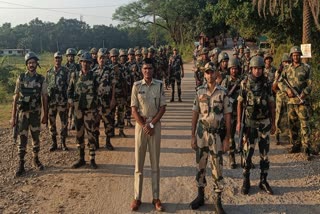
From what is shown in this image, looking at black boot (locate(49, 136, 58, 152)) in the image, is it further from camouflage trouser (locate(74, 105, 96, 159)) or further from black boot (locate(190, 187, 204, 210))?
black boot (locate(190, 187, 204, 210))

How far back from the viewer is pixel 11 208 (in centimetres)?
568

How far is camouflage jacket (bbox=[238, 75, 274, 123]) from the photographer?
6129 millimetres

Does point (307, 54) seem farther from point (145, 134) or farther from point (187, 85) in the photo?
point (187, 85)

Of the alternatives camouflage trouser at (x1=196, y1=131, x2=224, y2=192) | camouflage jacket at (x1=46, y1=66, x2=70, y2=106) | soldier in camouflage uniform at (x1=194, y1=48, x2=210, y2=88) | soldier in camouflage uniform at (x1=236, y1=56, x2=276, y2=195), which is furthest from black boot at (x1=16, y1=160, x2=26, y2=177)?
soldier in camouflage uniform at (x1=194, y1=48, x2=210, y2=88)

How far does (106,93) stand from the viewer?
8.90m

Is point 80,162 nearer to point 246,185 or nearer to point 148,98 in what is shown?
point 148,98

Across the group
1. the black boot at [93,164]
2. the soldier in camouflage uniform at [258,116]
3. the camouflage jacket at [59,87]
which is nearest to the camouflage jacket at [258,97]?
the soldier in camouflage uniform at [258,116]

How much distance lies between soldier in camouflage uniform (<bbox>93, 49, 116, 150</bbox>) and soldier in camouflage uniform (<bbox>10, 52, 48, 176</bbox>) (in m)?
1.55

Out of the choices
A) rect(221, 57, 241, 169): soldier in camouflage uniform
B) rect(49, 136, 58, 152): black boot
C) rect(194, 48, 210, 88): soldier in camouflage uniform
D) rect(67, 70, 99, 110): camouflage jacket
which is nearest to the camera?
rect(221, 57, 241, 169): soldier in camouflage uniform

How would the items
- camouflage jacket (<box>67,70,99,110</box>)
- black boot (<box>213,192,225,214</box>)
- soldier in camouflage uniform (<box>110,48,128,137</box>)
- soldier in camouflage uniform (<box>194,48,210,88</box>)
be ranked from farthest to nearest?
1. soldier in camouflage uniform (<box>194,48,210,88</box>)
2. soldier in camouflage uniform (<box>110,48,128,137</box>)
3. camouflage jacket (<box>67,70,99,110</box>)
4. black boot (<box>213,192,225,214</box>)

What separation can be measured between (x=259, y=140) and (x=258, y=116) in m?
0.40

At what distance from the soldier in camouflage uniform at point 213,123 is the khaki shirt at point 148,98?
0.56 meters

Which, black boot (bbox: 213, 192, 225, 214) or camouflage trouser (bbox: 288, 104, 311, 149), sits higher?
camouflage trouser (bbox: 288, 104, 311, 149)

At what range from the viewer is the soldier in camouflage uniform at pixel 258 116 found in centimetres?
613
